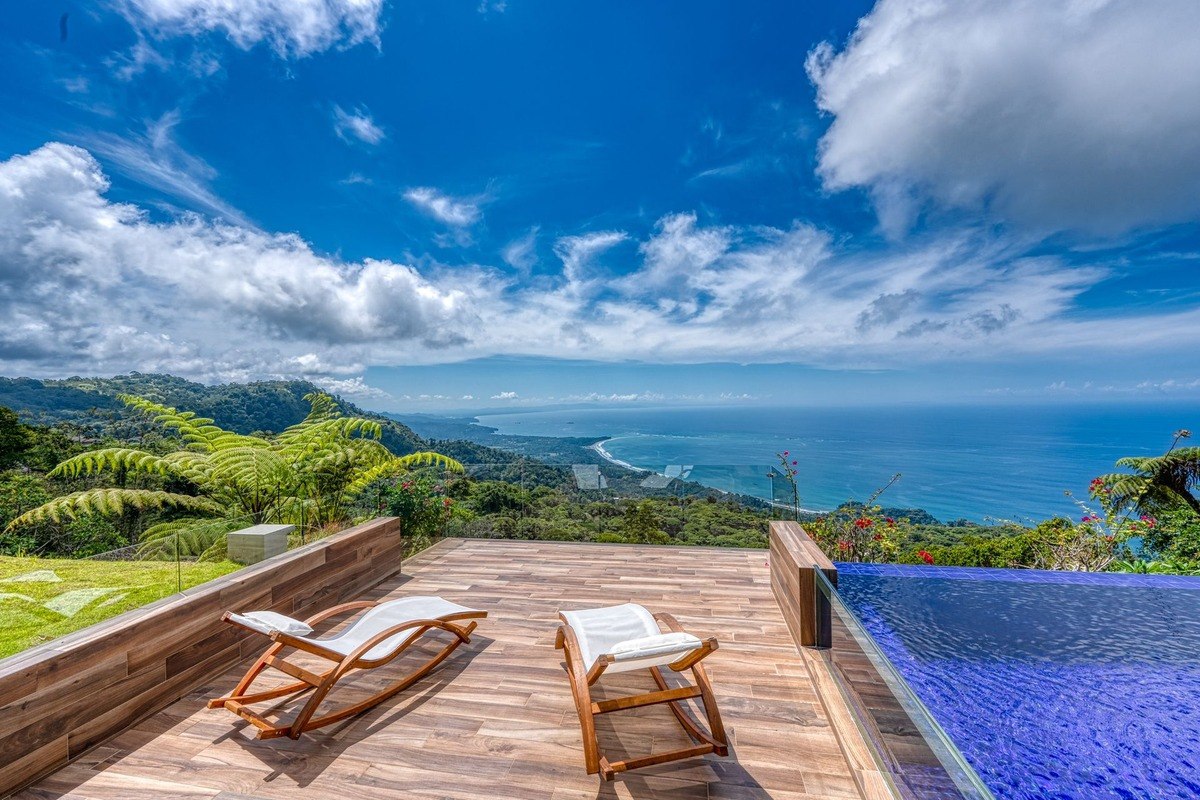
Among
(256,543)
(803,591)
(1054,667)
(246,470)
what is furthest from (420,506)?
(1054,667)

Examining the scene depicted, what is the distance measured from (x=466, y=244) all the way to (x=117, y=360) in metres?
12.9

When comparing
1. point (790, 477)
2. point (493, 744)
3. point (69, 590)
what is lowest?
point (493, 744)

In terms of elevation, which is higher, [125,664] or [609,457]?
[609,457]

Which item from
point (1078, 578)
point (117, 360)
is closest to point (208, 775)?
point (1078, 578)

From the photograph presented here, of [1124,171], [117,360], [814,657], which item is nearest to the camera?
[814,657]

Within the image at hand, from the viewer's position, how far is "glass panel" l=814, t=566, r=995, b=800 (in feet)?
4.88

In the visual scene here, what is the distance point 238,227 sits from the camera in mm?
9125

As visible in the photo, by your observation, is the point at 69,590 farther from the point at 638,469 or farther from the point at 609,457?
the point at 609,457

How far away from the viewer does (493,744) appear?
2.21 meters

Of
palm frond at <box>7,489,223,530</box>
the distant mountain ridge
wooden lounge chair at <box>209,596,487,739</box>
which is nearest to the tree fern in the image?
palm frond at <box>7,489,223,530</box>

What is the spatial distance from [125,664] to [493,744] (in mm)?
1901

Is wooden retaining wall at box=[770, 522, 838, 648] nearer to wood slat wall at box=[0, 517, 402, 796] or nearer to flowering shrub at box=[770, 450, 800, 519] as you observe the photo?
flowering shrub at box=[770, 450, 800, 519]

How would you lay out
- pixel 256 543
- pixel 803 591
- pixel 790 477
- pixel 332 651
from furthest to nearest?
pixel 790 477 → pixel 256 543 → pixel 803 591 → pixel 332 651

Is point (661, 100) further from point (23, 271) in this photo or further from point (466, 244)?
point (23, 271)
